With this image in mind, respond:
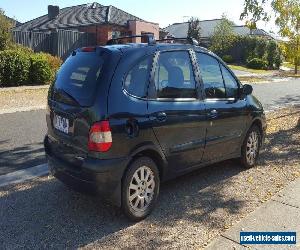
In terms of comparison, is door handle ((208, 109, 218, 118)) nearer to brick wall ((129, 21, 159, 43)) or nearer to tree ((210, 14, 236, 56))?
brick wall ((129, 21, 159, 43))

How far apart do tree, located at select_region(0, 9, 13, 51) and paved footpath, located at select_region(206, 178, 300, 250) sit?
16.4 metres

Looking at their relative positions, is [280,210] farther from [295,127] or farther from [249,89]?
[295,127]

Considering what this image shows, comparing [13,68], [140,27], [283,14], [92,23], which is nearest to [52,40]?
[92,23]

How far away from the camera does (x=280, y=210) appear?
4738 millimetres

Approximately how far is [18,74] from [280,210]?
1407 cm

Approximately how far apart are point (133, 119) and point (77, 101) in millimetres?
620

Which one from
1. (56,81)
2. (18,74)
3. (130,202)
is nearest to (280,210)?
(130,202)

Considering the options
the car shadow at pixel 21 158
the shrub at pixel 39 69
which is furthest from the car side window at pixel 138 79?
the shrub at pixel 39 69

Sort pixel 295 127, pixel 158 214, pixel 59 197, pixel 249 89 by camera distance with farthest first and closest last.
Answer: pixel 295 127 → pixel 249 89 → pixel 59 197 → pixel 158 214

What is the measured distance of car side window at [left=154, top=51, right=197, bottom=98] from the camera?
457 cm

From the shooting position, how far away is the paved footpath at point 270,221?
396 cm

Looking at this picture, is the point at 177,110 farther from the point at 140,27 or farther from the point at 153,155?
the point at 140,27

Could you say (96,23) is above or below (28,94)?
above

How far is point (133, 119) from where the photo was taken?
4.17 metres
